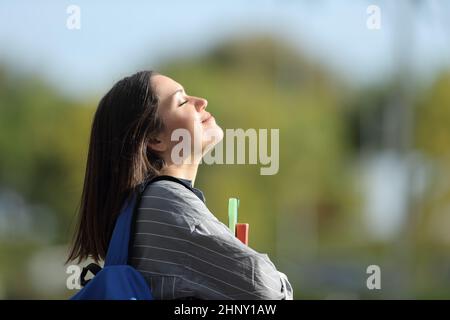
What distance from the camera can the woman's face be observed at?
3.84ft

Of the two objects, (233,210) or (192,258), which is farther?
(233,210)

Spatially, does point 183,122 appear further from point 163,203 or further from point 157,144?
point 163,203

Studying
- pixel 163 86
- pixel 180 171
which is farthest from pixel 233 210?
pixel 163 86

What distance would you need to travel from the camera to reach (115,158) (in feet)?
3.76

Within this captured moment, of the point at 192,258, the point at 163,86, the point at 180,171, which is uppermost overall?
the point at 163,86

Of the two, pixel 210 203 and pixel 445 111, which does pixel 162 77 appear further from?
pixel 445 111

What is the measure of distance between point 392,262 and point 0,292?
4.89 m

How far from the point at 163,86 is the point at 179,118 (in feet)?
0.17

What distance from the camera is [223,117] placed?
993 cm

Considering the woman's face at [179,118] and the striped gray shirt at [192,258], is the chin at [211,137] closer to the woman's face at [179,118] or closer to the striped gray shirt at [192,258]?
the woman's face at [179,118]

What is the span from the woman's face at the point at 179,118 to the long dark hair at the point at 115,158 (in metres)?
0.01

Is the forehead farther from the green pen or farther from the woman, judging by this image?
the green pen

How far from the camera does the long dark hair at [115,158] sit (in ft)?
3.75

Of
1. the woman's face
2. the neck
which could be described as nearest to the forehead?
the woman's face
